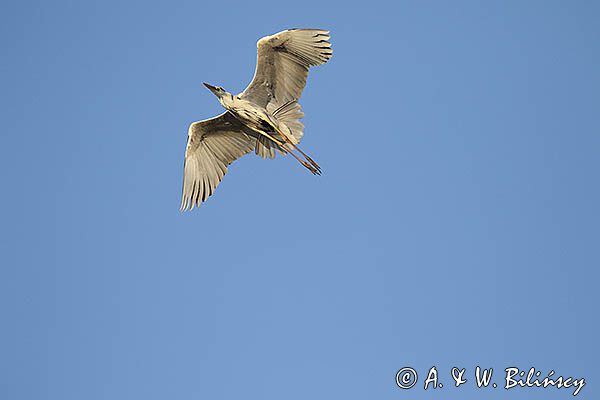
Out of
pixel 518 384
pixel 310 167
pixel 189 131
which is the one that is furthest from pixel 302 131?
pixel 518 384

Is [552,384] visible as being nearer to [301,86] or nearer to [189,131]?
[301,86]

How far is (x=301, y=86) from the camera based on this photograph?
14.9 metres

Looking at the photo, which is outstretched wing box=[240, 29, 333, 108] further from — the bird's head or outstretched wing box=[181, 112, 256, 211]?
outstretched wing box=[181, 112, 256, 211]

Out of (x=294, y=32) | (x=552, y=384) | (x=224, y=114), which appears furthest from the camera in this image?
(x=224, y=114)

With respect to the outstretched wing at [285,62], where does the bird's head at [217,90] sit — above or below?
below

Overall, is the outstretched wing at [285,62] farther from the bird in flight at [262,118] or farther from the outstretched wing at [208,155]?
the outstretched wing at [208,155]

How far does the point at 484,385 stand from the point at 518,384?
0.59 metres

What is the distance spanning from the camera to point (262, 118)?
47.5ft

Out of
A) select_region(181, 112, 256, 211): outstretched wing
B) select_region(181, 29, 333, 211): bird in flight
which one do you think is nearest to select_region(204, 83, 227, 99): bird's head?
select_region(181, 29, 333, 211): bird in flight

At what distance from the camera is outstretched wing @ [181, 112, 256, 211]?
15.9m

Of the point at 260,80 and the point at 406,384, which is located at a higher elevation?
the point at 260,80

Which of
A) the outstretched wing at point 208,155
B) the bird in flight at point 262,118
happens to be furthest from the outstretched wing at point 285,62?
the outstretched wing at point 208,155

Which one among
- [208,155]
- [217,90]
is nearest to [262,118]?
[217,90]

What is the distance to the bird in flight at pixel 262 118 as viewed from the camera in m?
14.5
